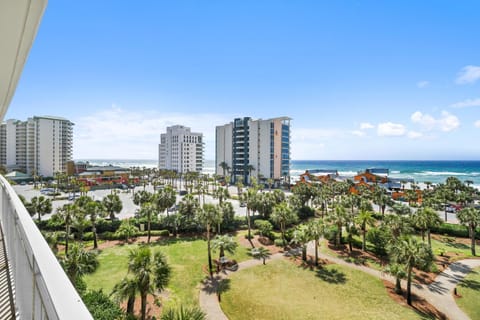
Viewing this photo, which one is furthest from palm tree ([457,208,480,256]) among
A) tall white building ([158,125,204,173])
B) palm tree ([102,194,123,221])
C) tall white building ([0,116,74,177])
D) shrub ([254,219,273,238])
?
tall white building ([0,116,74,177])

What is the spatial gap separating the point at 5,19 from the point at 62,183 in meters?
78.9

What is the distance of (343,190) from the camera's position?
2105 inches

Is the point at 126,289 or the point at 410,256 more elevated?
the point at 126,289

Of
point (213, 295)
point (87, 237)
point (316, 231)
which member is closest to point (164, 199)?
point (87, 237)

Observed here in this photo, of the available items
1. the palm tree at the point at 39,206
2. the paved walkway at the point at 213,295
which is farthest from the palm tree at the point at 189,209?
the palm tree at the point at 39,206

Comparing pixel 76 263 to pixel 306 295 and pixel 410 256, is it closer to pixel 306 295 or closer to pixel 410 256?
pixel 306 295

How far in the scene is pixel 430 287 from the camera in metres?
20.2

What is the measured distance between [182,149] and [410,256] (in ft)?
307

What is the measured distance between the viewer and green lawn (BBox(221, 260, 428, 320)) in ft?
53.7

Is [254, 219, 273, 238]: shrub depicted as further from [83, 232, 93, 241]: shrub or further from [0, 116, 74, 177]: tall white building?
[0, 116, 74, 177]: tall white building

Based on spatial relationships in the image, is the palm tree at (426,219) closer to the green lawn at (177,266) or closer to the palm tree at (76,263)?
the green lawn at (177,266)

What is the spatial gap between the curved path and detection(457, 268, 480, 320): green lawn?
38 centimetres

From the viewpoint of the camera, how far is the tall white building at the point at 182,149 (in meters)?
103

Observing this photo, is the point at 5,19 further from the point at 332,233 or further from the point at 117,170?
the point at 117,170
